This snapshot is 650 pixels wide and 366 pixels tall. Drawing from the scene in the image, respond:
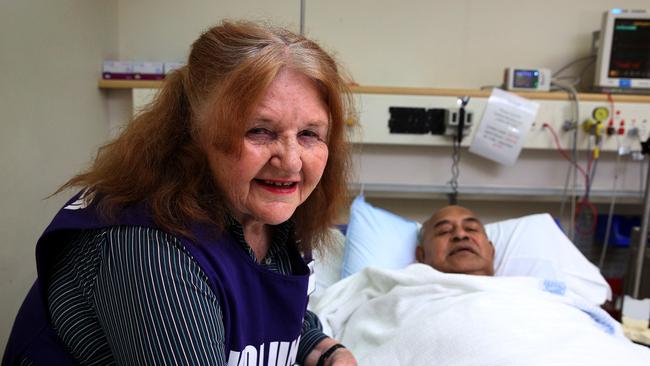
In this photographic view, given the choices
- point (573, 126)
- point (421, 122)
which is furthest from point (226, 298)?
point (573, 126)

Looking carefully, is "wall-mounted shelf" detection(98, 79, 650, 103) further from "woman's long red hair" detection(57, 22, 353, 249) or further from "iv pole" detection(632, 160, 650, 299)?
"woman's long red hair" detection(57, 22, 353, 249)

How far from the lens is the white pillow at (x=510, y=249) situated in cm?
197

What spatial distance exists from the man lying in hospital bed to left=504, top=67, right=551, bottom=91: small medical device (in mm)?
643

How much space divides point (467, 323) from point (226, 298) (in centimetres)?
78

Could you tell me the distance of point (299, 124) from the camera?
79cm

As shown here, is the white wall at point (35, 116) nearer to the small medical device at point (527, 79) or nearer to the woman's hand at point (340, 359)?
the woman's hand at point (340, 359)

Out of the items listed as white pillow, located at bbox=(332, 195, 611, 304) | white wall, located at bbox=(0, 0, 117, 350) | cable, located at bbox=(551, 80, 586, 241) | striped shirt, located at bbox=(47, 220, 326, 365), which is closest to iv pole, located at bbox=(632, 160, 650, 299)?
white pillow, located at bbox=(332, 195, 611, 304)

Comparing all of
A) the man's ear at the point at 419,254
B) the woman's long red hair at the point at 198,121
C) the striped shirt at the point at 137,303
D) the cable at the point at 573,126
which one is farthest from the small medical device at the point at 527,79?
the striped shirt at the point at 137,303

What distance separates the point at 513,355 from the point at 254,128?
844mm

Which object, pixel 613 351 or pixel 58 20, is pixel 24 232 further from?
pixel 613 351

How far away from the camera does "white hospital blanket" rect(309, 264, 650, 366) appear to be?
3.92 ft

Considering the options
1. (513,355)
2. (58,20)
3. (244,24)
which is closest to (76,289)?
(244,24)

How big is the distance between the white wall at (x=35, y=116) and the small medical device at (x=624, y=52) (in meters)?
2.33

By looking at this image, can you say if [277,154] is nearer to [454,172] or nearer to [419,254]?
[419,254]
